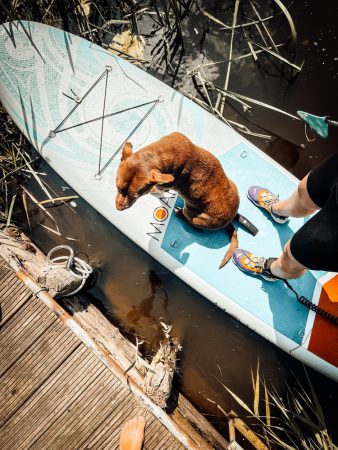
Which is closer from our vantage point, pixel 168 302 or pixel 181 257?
pixel 181 257

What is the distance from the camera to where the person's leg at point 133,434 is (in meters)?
2.92

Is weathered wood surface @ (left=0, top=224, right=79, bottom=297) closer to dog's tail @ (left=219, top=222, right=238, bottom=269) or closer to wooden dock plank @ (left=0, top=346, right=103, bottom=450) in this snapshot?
wooden dock plank @ (left=0, top=346, right=103, bottom=450)

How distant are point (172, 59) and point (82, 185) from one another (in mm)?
2128

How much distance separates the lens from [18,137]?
13.0ft

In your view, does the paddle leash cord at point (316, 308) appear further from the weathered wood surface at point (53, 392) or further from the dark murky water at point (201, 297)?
the weathered wood surface at point (53, 392)

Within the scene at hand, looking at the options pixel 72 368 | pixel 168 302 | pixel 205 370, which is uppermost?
pixel 72 368

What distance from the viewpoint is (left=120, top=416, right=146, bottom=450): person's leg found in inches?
115

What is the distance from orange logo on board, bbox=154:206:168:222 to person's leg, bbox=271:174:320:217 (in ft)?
3.49

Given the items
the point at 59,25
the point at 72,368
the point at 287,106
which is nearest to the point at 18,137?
the point at 59,25

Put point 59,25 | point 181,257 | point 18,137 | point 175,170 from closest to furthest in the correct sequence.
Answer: point 175,170, point 181,257, point 18,137, point 59,25

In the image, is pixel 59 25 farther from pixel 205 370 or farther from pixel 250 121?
pixel 205 370

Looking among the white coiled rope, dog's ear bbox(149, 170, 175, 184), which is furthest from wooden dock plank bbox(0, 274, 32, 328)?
dog's ear bbox(149, 170, 175, 184)

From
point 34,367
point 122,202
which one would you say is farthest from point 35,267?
point 122,202

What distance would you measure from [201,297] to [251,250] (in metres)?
0.98
